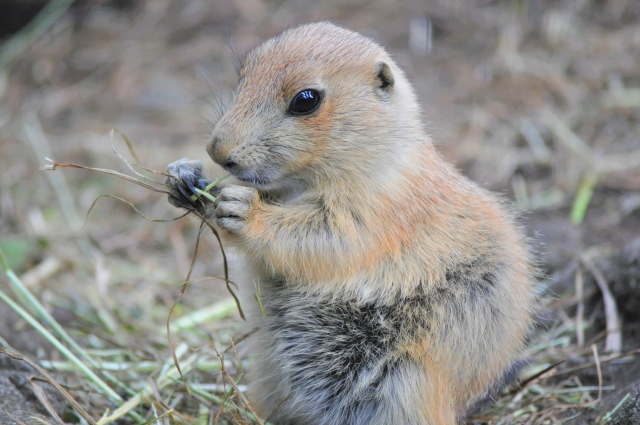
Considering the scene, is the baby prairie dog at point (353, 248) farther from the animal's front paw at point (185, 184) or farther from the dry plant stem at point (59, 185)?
the dry plant stem at point (59, 185)

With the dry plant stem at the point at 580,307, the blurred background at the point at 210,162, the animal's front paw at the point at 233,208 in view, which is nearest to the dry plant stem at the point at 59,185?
the blurred background at the point at 210,162

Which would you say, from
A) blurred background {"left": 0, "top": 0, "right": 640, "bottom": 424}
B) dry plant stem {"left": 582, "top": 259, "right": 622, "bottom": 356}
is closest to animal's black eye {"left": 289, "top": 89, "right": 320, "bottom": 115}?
blurred background {"left": 0, "top": 0, "right": 640, "bottom": 424}

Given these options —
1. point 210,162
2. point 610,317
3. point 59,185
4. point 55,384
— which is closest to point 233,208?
point 55,384

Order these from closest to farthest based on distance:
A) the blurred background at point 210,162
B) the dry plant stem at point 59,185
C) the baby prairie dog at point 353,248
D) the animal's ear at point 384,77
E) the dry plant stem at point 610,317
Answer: the baby prairie dog at point 353,248 → the animal's ear at point 384,77 → the blurred background at point 210,162 → the dry plant stem at point 610,317 → the dry plant stem at point 59,185

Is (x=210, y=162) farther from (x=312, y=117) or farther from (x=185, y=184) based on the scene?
(x=312, y=117)

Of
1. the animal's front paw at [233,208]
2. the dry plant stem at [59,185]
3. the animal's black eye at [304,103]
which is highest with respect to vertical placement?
the dry plant stem at [59,185]

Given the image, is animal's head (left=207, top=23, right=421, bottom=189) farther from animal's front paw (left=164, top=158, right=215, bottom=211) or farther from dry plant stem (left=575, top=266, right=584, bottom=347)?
dry plant stem (left=575, top=266, right=584, bottom=347)

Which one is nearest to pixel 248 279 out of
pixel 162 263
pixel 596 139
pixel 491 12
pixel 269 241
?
pixel 269 241
